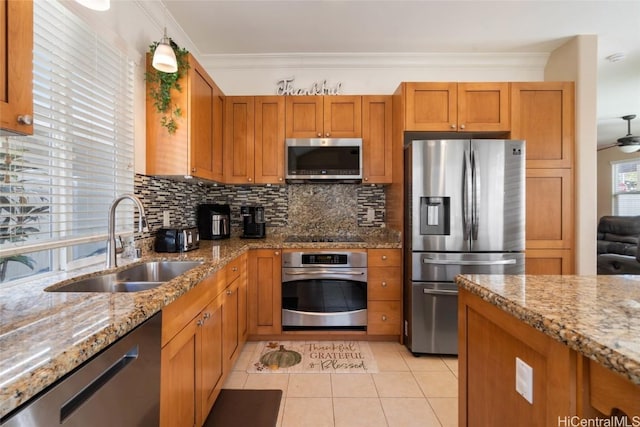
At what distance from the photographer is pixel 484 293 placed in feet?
3.34

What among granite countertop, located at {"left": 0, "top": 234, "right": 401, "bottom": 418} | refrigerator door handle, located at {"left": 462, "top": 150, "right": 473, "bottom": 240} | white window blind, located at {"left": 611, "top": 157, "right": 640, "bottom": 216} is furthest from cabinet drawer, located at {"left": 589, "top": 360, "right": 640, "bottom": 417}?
white window blind, located at {"left": 611, "top": 157, "right": 640, "bottom": 216}

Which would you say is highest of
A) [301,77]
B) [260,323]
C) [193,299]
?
[301,77]

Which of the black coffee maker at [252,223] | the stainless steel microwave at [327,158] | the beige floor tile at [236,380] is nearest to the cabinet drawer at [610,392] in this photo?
the beige floor tile at [236,380]

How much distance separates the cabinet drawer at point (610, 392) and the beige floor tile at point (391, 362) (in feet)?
5.77

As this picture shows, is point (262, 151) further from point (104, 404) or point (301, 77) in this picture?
point (104, 404)

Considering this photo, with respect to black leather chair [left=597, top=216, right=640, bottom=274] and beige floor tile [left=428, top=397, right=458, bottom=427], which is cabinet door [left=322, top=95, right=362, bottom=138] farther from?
black leather chair [left=597, top=216, right=640, bottom=274]

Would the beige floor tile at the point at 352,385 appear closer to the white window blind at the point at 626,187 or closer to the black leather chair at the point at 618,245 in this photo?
the black leather chair at the point at 618,245

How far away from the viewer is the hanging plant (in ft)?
6.75

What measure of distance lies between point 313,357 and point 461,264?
1381 mm

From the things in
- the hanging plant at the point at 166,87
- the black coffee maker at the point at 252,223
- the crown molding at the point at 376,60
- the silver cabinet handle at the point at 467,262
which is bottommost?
the silver cabinet handle at the point at 467,262

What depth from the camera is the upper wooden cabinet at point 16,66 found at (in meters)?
0.82

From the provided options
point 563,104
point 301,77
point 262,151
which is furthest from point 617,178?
point 262,151

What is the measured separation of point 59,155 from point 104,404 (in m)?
1.31

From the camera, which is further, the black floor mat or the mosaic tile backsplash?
the mosaic tile backsplash
